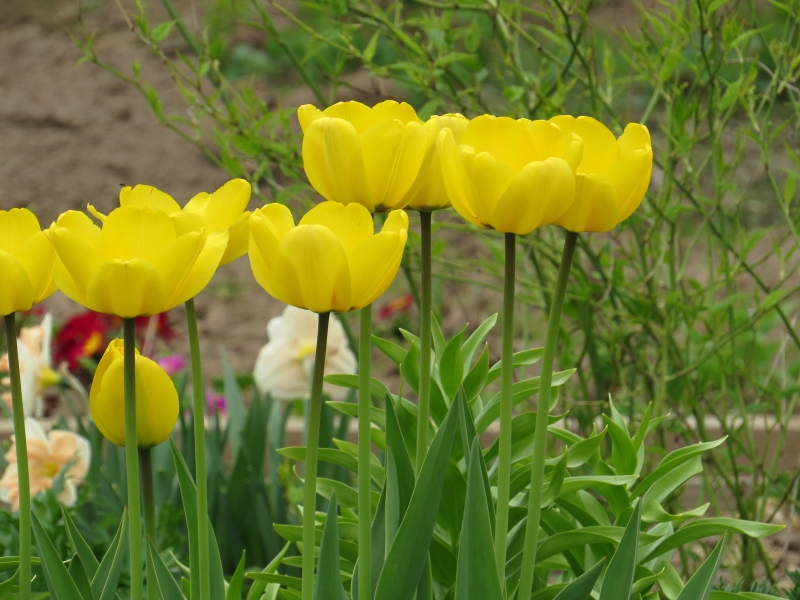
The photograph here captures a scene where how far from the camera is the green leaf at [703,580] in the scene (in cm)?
69

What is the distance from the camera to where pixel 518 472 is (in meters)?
0.79

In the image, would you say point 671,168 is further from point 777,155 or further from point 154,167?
point 154,167

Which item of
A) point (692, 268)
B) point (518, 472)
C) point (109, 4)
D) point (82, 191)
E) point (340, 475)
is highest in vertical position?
point (109, 4)

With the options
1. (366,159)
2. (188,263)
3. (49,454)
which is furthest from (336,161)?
(49,454)

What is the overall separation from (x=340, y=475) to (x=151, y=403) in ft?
3.09

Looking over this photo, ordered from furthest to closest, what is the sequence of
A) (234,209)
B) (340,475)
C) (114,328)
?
(114,328) < (340,475) < (234,209)

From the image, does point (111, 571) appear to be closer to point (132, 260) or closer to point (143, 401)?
point (143, 401)

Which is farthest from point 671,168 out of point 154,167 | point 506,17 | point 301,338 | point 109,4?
point 109,4

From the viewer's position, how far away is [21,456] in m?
0.63

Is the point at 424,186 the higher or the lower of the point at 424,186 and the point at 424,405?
the higher

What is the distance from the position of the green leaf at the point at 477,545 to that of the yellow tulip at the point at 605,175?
0.54 feet

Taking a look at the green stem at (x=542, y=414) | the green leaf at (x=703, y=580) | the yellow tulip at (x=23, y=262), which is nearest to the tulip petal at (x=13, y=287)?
the yellow tulip at (x=23, y=262)

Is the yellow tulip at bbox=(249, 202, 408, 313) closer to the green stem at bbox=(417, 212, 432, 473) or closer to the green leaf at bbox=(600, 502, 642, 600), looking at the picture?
the green stem at bbox=(417, 212, 432, 473)

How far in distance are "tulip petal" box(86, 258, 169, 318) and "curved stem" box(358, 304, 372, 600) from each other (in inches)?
5.2
